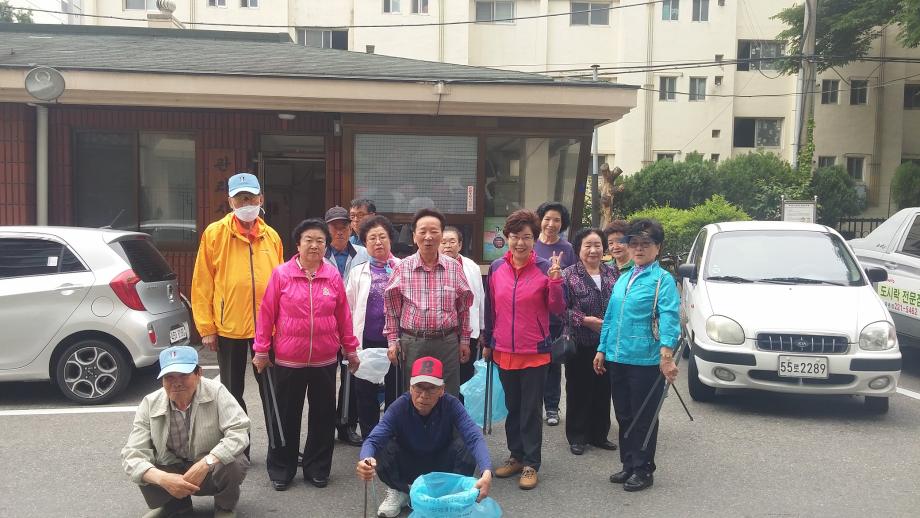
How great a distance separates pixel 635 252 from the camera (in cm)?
498

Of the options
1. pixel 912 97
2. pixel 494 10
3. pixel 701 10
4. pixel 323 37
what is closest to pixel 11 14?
pixel 323 37

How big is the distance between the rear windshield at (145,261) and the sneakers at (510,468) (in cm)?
380

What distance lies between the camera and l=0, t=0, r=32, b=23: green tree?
29.3 meters

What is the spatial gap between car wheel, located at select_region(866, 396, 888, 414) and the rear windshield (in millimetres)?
6435

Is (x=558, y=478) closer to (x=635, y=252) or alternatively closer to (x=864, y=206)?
(x=635, y=252)

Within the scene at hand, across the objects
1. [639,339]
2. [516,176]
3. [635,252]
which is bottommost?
[639,339]

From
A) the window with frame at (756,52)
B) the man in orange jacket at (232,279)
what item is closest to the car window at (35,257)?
the man in orange jacket at (232,279)

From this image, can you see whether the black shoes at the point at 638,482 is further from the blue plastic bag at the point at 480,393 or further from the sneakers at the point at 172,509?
the sneakers at the point at 172,509

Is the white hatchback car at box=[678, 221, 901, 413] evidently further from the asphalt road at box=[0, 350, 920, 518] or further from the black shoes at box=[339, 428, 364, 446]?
the black shoes at box=[339, 428, 364, 446]

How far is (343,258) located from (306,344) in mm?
1326

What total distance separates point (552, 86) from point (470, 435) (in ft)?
19.0

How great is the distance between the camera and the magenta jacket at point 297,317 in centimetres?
475

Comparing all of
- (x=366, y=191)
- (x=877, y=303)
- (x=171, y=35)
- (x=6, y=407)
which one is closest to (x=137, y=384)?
(x=6, y=407)

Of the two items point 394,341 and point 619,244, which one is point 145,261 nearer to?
point 394,341
